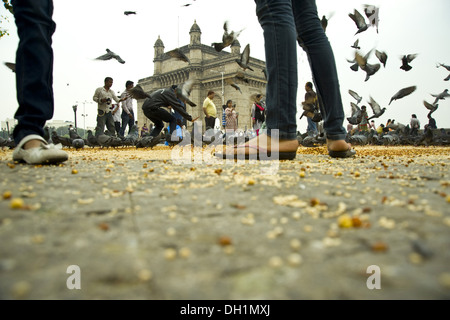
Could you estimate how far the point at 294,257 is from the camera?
24.9 inches

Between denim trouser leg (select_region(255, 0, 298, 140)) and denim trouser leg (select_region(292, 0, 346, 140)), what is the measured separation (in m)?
0.39

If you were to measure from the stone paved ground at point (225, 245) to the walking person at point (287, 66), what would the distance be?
1494mm

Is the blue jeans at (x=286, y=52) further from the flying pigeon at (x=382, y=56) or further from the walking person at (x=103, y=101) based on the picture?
the walking person at (x=103, y=101)

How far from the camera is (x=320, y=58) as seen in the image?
2.97m

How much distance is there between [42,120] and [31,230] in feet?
6.12

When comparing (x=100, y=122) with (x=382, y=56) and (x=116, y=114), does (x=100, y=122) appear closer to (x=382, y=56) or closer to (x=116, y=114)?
(x=116, y=114)

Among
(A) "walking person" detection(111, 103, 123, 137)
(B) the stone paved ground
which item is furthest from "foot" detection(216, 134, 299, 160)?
(A) "walking person" detection(111, 103, 123, 137)

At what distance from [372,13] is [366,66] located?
139cm

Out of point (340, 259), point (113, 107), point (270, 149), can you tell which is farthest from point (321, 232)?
point (113, 107)

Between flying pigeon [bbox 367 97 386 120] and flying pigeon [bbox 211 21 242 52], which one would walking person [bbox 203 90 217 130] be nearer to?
flying pigeon [bbox 211 21 242 52]

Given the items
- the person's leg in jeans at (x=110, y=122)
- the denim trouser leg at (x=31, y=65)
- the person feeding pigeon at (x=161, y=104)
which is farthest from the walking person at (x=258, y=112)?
the denim trouser leg at (x=31, y=65)

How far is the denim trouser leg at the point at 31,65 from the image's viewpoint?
2189 millimetres

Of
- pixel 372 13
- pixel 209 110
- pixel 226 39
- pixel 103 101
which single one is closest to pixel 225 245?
pixel 226 39

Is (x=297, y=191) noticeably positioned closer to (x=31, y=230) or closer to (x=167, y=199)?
(x=167, y=199)
